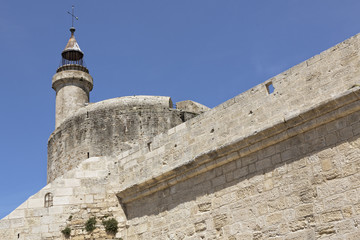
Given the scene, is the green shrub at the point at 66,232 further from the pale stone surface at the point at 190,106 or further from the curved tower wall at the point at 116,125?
the pale stone surface at the point at 190,106

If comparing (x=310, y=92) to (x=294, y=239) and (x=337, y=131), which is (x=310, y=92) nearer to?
(x=337, y=131)

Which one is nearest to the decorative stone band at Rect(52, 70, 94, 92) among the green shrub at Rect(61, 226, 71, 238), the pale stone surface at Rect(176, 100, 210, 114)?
the pale stone surface at Rect(176, 100, 210, 114)

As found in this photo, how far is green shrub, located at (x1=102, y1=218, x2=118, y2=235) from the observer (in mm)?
8945

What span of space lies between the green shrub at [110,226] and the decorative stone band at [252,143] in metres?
0.43

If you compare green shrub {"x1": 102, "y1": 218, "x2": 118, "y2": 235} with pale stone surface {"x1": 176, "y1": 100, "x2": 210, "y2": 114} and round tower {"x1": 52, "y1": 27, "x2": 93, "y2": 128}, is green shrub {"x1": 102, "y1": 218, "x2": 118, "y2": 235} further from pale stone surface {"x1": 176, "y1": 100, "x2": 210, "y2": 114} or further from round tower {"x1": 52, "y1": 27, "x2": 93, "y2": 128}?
round tower {"x1": 52, "y1": 27, "x2": 93, "y2": 128}

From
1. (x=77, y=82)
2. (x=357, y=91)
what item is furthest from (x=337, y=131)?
(x=77, y=82)

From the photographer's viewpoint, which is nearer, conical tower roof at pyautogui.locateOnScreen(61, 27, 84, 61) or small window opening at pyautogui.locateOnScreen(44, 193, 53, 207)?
small window opening at pyautogui.locateOnScreen(44, 193, 53, 207)

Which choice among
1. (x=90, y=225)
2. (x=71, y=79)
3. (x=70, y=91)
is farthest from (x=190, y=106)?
(x=90, y=225)

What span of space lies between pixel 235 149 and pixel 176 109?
23.2 feet

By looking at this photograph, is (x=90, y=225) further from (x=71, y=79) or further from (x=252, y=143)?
(x=71, y=79)

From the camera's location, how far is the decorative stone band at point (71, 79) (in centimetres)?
1881

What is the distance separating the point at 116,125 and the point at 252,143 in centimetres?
756

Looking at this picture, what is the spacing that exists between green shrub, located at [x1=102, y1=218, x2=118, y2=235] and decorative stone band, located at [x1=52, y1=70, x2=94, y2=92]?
10566 mm

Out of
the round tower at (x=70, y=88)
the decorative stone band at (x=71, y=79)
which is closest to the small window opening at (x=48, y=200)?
the round tower at (x=70, y=88)
